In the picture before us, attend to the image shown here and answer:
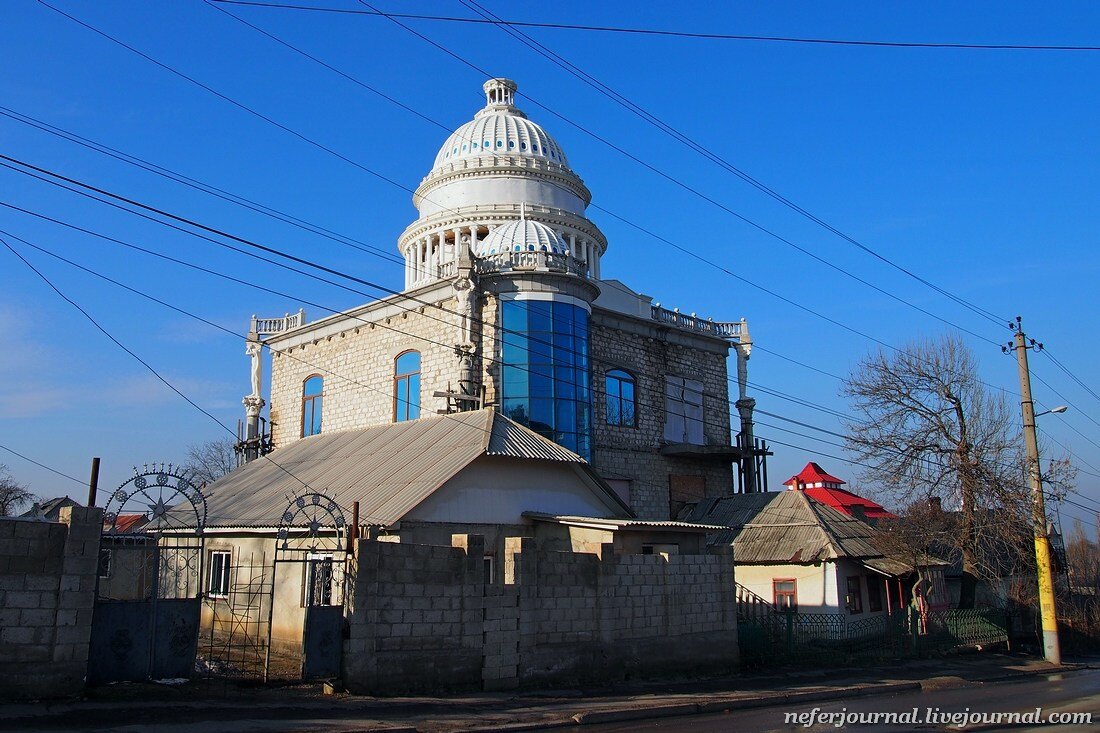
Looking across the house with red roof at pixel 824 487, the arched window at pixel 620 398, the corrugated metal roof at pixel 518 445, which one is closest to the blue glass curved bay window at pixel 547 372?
the arched window at pixel 620 398

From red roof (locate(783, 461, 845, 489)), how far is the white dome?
116 feet

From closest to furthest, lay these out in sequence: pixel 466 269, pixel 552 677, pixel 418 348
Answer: pixel 552 677 → pixel 466 269 → pixel 418 348

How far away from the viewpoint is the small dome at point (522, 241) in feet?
113

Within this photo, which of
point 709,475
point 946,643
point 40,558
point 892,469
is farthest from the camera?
point 709,475

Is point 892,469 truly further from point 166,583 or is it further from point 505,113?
point 505,113

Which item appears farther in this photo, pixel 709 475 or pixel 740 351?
pixel 740 351

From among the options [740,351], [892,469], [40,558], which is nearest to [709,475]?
[740,351]

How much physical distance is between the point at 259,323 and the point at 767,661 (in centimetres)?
3090

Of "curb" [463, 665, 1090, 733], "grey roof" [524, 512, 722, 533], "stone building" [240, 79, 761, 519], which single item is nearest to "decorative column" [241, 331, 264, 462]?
"stone building" [240, 79, 761, 519]

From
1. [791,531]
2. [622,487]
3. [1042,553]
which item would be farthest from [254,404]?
[1042,553]

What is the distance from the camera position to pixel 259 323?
43188mm

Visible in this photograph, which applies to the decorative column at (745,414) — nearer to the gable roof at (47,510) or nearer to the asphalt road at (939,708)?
the asphalt road at (939,708)

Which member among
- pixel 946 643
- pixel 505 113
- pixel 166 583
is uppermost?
pixel 505 113

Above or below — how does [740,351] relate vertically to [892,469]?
above
